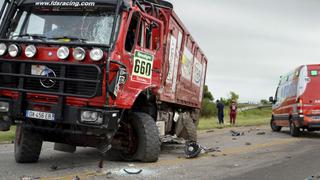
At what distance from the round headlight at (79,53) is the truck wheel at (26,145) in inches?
75.4

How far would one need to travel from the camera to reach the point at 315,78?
741 inches

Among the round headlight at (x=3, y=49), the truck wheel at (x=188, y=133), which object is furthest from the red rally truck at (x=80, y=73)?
the truck wheel at (x=188, y=133)

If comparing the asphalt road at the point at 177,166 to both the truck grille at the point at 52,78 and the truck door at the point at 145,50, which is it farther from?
the truck door at the point at 145,50

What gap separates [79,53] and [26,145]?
2.22 meters

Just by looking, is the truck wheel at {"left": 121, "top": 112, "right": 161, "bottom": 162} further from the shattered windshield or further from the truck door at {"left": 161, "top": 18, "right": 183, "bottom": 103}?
the shattered windshield

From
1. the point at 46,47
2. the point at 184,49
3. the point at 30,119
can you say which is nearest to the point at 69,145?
the point at 30,119

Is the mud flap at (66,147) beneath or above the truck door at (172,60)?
beneath

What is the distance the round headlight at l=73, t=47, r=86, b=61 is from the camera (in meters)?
7.94

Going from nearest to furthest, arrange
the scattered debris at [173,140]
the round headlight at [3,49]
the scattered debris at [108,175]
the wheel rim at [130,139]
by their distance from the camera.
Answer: the scattered debris at [108,175], the round headlight at [3,49], the wheel rim at [130,139], the scattered debris at [173,140]

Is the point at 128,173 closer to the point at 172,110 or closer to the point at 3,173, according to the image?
the point at 3,173

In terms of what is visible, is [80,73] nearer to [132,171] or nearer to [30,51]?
[30,51]

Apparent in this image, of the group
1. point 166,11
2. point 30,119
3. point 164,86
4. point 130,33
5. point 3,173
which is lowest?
point 3,173

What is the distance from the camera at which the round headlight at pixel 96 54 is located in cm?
786

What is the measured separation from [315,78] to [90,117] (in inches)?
507
